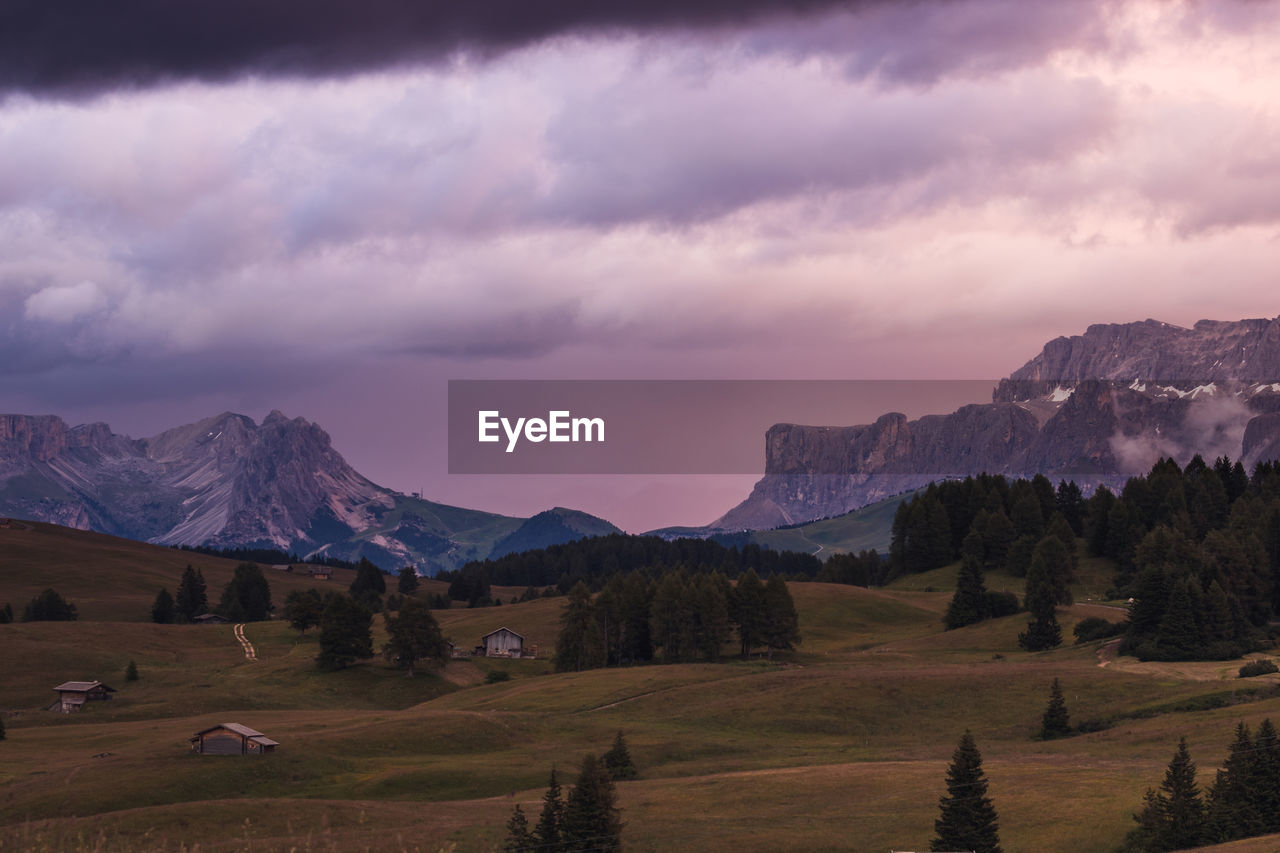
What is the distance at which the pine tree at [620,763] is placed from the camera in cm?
8725

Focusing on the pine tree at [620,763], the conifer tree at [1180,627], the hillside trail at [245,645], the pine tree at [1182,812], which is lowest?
the pine tree at [620,763]

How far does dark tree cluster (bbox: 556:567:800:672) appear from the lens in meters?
146

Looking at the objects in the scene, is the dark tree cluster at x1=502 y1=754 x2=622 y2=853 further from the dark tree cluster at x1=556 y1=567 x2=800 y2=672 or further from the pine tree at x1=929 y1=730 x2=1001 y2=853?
the dark tree cluster at x1=556 y1=567 x2=800 y2=672

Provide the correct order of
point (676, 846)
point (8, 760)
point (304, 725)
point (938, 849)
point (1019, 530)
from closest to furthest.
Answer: point (938, 849) → point (676, 846) → point (8, 760) → point (304, 725) → point (1019, 530)

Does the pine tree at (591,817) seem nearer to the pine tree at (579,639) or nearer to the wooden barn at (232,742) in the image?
the wooden barn at (232,742)

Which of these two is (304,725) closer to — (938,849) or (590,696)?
(590,696)

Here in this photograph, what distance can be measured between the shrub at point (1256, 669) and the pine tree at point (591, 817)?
67.3 m

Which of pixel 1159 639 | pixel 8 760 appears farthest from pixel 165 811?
pixel 1159 639

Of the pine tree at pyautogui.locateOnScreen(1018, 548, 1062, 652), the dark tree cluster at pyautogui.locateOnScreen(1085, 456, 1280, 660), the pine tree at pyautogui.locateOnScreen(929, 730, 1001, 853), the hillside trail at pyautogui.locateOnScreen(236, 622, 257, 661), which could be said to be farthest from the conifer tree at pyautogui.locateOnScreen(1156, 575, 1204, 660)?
the hillside trail at pyautogui.locateOnScreen(236, 622, 257, 661)

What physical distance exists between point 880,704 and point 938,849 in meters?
49.3

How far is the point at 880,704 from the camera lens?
355 ft

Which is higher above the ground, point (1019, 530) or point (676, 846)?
point (1019, 530)

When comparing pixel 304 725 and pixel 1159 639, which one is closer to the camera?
pixel 304 725

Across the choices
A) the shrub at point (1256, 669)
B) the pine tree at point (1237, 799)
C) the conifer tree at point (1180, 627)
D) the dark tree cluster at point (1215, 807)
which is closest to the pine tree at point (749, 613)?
the conifer tree at point (1180, 627)
